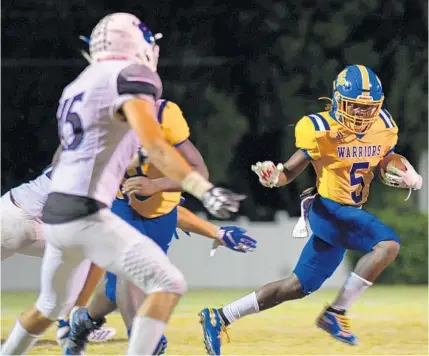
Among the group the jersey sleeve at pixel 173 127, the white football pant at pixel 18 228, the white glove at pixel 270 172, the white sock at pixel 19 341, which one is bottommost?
the white sock at pixel 19 341

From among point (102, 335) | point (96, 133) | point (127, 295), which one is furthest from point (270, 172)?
point (96, 133)

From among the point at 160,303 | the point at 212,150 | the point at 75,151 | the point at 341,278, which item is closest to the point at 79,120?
the point at 75,151

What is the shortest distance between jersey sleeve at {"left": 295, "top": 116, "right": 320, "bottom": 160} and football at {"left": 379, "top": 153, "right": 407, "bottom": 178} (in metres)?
0.37

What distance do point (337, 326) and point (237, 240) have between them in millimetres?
728

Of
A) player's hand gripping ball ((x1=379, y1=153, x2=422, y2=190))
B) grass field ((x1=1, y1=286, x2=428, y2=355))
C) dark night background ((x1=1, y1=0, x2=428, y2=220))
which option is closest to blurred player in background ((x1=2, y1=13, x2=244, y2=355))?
player's hand gripping ball ((x1=379, y1=153, x2=422, y2=190))

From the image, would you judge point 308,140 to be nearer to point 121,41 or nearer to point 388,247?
point 388,247

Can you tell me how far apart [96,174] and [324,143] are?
6.98ft

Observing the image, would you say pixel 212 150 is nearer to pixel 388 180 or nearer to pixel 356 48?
pixel 356 48

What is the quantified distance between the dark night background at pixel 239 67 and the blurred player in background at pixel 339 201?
8.55m

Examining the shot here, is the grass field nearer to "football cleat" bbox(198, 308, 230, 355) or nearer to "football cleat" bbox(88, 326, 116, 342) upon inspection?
"football cleat" bbox(88, 326, 116, 342)

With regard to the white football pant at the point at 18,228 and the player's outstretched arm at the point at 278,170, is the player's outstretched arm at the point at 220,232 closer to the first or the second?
the player's outstretched arm at the point at 278,170

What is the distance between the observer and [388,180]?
630 cm

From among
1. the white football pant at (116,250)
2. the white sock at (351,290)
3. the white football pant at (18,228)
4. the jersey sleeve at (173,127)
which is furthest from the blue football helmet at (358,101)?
the white football pant at (116,250)

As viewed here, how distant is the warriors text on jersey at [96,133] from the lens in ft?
14.4
